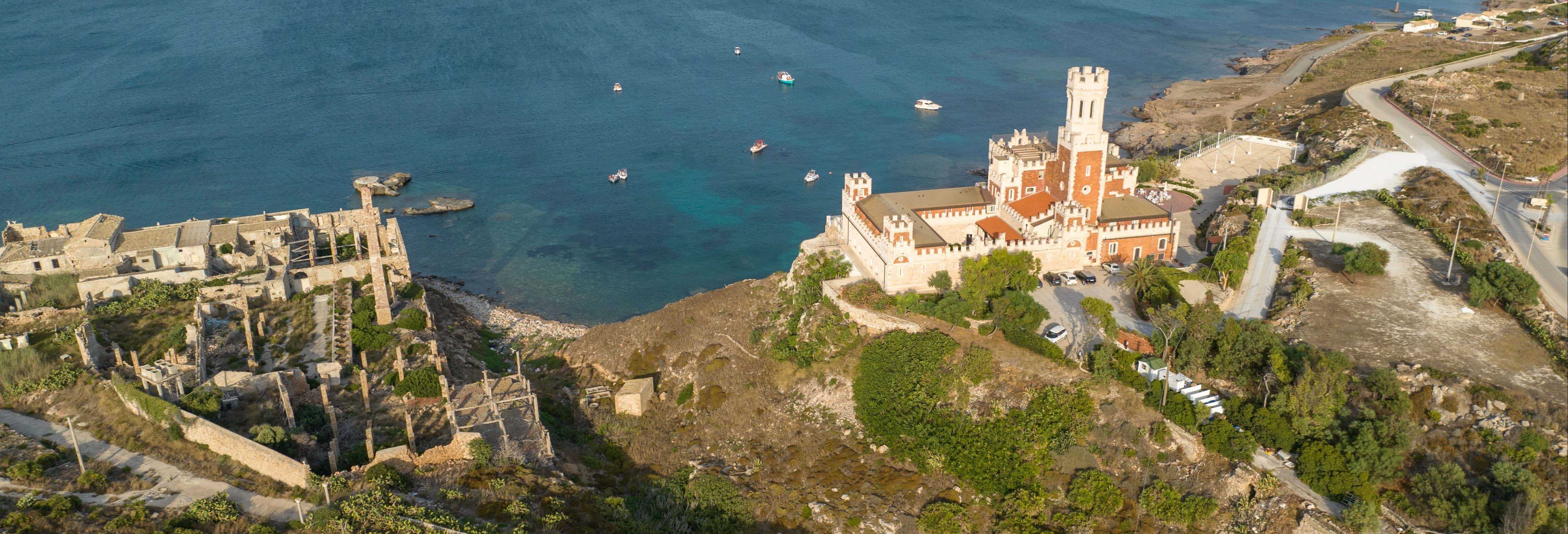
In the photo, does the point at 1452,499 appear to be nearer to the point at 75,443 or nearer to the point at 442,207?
the point at 75,443

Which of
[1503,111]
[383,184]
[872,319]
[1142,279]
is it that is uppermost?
[1503,111]

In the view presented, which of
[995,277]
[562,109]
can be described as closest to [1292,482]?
[995,277]

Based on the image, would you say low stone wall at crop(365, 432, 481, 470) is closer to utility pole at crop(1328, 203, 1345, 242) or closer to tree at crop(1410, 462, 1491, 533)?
tree at crop(1410, 462, 1491, 533)

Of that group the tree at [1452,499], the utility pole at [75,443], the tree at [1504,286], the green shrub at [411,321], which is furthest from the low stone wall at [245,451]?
the tree at [1504,286]

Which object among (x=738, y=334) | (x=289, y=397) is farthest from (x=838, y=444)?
(x=289, y=397)

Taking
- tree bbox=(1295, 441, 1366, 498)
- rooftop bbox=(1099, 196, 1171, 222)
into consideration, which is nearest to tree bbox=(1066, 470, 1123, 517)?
tree bbox=(1295, 441, 1366, 498)

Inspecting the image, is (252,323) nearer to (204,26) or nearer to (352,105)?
(352,105)
